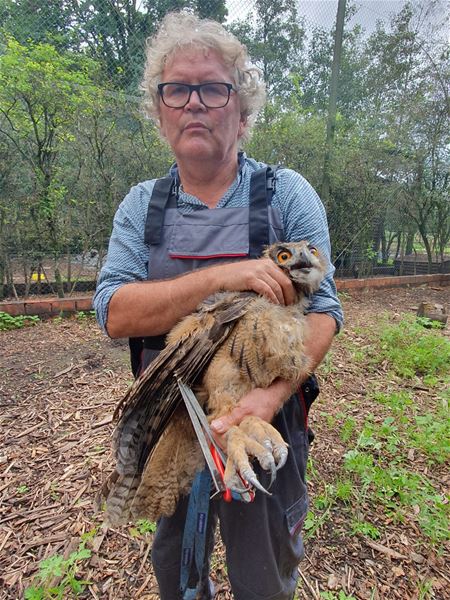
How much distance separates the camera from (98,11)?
23.9 feet

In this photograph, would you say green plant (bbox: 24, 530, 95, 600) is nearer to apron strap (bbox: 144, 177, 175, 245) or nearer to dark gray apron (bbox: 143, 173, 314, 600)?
dark gray apron (bbox: 143, 173, 314, 600)

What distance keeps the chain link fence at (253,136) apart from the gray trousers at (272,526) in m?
5.98

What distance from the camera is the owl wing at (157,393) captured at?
56.5 inches

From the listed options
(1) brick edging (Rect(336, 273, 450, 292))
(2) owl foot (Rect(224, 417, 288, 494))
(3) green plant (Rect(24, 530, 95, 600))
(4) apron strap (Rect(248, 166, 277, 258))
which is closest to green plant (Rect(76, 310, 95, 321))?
(3) green plant (Rect(24, 530, 95, 600))

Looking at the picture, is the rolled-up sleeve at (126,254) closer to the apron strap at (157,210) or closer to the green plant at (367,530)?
the apron strap at (157,210)

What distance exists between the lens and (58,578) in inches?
83.4

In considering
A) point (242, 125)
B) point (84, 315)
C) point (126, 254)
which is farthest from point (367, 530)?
point (84, 315)

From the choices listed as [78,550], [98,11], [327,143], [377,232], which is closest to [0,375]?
[78,550]

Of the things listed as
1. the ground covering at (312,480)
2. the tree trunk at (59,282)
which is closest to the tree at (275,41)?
the tree trunk at (59,282)

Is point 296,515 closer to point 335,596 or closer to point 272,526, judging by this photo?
point 272,526

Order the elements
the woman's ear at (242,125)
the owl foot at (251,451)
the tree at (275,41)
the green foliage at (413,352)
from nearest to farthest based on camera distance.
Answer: the owl foot at (251,451) → the woman's ear at (242,125) → the green foliage at (413,352) → the tree at (275,41)

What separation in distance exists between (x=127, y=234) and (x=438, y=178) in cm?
1192

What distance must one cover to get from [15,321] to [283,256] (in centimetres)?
537

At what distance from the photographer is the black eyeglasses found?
162cm
